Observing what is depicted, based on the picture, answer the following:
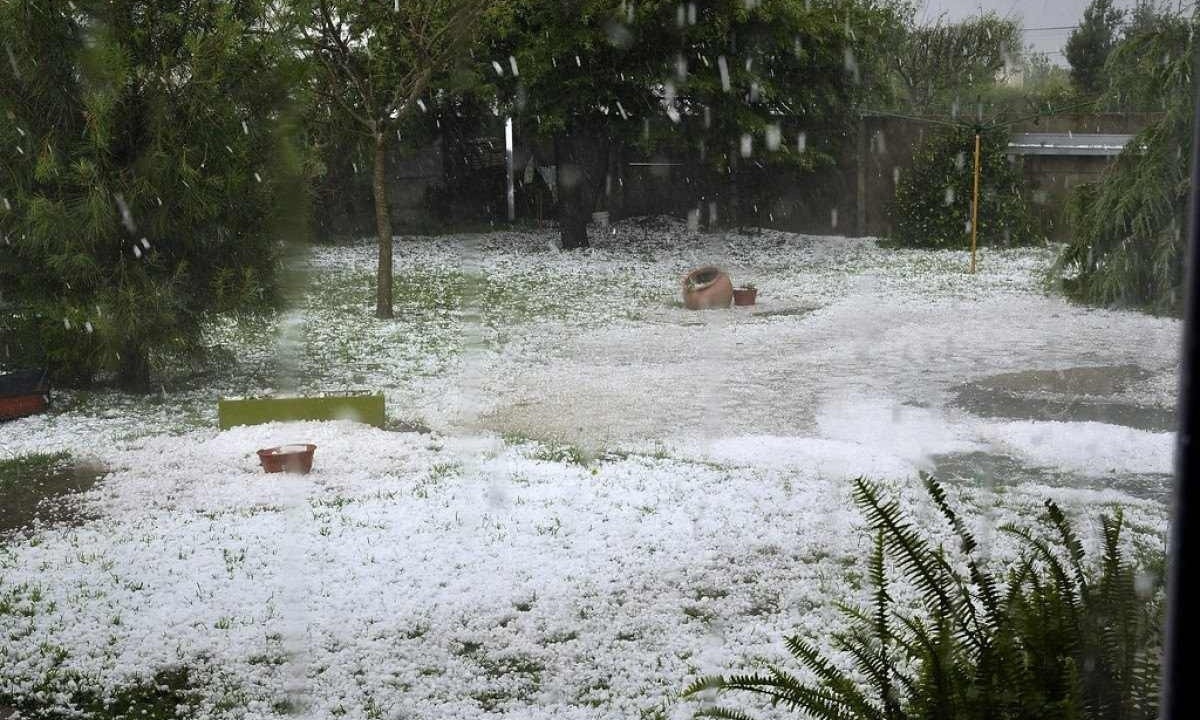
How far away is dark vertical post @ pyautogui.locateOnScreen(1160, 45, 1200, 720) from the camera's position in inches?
25.7

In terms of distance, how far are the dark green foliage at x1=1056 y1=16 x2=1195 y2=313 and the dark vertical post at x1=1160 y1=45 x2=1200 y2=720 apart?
12490mm

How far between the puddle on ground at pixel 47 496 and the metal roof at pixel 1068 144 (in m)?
17.3

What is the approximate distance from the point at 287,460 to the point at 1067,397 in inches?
223

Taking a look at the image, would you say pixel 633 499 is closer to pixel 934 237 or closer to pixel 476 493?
pixel 476 493

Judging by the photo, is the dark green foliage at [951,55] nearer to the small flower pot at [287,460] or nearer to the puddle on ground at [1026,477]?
the puddle on ground at [1026,477]

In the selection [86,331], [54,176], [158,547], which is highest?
[54,176]

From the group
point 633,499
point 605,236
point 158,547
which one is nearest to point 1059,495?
point 633,499

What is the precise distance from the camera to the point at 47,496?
6.19 metres

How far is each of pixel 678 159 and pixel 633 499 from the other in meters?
17.6

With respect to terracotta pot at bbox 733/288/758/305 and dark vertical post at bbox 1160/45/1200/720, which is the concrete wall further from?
dark vertical post at bbox 1160/45/1200/720

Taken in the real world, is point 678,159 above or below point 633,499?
above

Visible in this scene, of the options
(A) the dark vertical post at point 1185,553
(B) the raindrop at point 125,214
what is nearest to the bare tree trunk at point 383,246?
(B) the raindrop at point 125,214

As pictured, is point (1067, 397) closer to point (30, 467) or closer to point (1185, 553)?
point (30, 467)

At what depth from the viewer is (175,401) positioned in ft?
29.1
